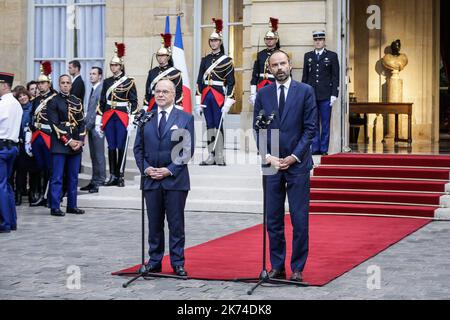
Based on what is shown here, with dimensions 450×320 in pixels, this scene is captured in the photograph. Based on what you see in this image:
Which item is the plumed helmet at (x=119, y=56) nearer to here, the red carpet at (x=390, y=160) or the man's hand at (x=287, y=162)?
the red carpet at (x=390, y=160)

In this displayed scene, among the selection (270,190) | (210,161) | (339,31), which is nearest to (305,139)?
(270,190)

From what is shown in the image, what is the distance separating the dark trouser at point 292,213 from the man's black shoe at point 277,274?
1.5 inches

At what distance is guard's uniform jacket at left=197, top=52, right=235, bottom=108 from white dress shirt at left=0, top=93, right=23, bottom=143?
13.4ft

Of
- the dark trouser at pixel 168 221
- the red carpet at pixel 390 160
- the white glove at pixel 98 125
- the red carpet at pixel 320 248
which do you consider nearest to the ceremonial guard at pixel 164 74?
the white glove at pixel 98 125

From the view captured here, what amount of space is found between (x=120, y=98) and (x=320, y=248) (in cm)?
561

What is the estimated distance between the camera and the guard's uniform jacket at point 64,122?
539 inches

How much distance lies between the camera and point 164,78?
14.8 meters

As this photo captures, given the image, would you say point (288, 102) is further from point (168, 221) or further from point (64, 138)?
point (64, 138)

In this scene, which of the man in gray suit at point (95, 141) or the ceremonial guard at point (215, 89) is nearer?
the ceremonial guard at point (215, 89)

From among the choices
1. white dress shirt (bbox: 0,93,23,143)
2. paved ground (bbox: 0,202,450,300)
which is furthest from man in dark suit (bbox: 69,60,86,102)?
white dress shirt (bbox: 0,93,23,143)

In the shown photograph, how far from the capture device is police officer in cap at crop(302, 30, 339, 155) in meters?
15.7

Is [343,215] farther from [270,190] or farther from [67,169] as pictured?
[270,190]

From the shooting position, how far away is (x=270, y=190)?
8.65 m
